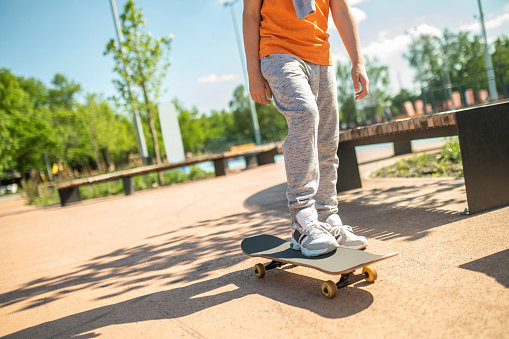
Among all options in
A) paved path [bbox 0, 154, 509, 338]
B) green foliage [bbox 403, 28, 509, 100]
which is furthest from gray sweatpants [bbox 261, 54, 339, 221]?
green foliage [bbox 403, 28, 509, 100]

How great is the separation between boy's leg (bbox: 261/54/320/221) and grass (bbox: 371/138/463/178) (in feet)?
14.4


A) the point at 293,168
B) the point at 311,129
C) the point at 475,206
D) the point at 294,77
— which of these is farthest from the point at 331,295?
the point at 475,206

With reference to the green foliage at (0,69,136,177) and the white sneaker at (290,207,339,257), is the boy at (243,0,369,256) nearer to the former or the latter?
the white sneaker at (290,207,339,257)

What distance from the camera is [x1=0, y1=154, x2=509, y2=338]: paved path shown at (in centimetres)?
180

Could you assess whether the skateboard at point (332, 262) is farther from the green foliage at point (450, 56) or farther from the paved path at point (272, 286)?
the green foliage at point (450, 56)

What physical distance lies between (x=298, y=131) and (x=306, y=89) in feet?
0.86

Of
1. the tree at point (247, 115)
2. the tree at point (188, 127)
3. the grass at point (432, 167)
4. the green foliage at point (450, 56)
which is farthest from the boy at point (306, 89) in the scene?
the tree at point (247, 115)

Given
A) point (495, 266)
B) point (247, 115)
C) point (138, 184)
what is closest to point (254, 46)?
point (495, 266)

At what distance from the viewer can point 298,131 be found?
2383mm

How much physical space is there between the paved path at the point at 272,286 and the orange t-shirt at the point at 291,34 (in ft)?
4.63

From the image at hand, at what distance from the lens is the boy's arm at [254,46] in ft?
8.50

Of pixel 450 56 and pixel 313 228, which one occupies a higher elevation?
pixel 450 56

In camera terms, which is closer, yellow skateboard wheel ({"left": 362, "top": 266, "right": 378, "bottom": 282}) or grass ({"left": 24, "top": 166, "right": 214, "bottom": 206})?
yellow skateboard wheel ({"left": 362, "top": 266, "right": 378, "bottom": 282})

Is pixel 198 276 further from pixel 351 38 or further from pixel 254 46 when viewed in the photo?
pixel 351 38
